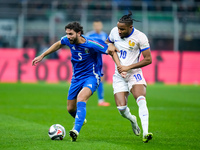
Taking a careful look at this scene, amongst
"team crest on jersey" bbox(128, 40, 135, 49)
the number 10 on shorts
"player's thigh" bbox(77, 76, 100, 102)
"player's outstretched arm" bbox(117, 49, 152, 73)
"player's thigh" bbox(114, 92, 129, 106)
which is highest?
"team crest on jersey" bbox(128, 40, 135, 49)

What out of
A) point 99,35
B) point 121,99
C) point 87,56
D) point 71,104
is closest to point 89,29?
point 99,35

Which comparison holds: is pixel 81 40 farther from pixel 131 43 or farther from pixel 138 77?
pixel 138 77

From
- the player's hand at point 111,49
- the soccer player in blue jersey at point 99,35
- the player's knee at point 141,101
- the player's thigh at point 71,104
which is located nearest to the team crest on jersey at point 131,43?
the player's hand at point 111,49

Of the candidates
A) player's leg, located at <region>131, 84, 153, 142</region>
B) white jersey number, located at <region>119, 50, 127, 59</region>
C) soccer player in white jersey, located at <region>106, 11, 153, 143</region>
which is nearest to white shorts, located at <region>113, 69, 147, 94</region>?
soccer player in white jersey, located at <region>106, 11, 153, 143</region>

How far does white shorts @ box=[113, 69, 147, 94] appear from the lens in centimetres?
768

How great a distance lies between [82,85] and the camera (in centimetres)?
787

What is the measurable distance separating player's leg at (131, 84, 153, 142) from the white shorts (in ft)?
0.33

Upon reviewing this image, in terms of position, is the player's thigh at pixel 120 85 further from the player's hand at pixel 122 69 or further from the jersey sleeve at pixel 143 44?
the jersey sleeve at pixel 143 44

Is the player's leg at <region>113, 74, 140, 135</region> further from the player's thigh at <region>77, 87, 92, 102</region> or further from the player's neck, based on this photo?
the player's neck

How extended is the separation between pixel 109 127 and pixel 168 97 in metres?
8.09

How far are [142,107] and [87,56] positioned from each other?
1456 millimetres

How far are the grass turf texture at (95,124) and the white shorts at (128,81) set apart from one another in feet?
3.05

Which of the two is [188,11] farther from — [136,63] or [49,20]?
[136,63]

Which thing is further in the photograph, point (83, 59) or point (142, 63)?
point (83, 59)
